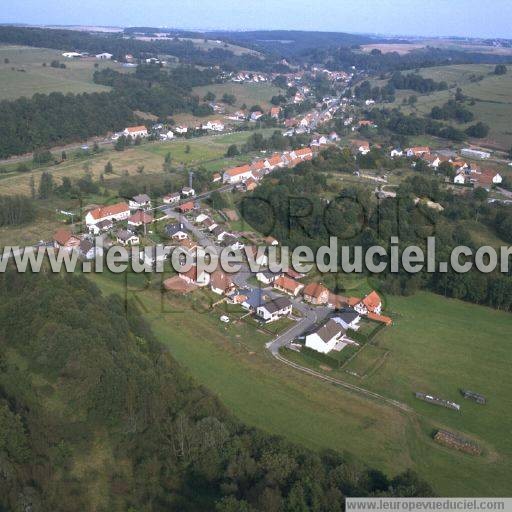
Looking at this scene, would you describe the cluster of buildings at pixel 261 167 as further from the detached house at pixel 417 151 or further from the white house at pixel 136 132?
the white house at pixel 136 132

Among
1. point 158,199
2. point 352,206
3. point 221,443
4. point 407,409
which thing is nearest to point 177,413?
point 221,443

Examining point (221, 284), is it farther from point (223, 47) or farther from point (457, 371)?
point (223, 47)

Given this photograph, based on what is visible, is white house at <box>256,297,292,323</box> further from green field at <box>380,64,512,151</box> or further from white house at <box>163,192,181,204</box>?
green field at <box>380,64,512,151</box>

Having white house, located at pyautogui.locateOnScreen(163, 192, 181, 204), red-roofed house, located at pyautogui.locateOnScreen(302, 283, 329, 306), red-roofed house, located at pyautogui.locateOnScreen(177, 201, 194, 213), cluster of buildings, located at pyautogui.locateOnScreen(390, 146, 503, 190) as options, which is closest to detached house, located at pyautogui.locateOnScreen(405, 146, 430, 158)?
cluster of buildings, located at pyautogui.locateOnScreen(390, 146, 503, 190)

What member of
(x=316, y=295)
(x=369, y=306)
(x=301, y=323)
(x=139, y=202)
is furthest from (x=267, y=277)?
(x=139, y=202)

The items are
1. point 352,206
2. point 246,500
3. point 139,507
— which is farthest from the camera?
point 352,206

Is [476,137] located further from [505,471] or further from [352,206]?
[505,471]

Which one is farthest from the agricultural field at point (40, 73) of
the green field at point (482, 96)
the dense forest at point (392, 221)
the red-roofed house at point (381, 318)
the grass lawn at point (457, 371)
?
the grass lawn at point (457, 371)
